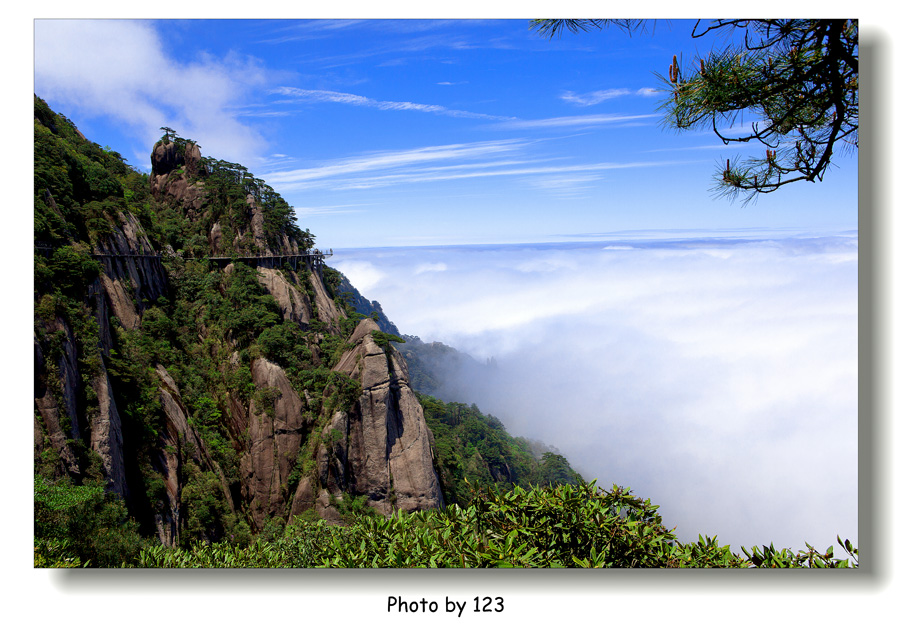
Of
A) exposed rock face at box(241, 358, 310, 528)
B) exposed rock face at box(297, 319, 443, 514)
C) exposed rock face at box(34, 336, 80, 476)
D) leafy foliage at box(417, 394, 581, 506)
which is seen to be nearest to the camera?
exposed rock face at box(34, 336, 80, 476)

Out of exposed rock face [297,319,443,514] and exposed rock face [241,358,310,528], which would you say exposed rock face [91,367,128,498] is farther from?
exposed rock face [297,319,443,514]

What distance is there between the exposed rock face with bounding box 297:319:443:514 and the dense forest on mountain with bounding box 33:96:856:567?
6 cm

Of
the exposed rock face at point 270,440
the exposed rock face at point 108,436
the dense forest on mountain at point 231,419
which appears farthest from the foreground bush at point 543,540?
the exposed rock face at point 270,440

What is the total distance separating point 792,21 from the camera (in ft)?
12.0

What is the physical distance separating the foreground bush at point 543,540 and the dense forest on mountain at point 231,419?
15 mm

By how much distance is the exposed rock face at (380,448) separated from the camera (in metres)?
13.6

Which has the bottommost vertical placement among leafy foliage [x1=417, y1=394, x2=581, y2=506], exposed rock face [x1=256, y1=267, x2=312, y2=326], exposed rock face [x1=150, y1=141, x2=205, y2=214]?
leafy foliage [x1=417, y1=394, x2=581, y2=506]

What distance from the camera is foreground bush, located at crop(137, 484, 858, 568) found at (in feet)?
10.7

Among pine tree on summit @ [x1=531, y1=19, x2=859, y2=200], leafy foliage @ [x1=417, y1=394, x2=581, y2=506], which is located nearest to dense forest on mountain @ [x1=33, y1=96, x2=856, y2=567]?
leafy foliage @ [x1=417, y1=394, x2=581, y2=506]

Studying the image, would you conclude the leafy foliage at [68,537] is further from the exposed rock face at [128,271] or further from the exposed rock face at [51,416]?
the exposed rock face at [128,271]

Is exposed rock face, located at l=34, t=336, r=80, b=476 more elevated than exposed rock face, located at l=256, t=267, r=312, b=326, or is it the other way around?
exposed rock face, located at l=256, t=267, r=312, b=326

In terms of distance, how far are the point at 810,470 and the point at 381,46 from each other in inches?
226
